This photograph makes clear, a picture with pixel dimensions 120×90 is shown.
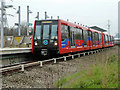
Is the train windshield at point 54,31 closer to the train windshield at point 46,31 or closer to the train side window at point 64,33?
the train windshield at point 46,31

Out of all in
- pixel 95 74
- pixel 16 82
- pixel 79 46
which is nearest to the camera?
pixel 16 82

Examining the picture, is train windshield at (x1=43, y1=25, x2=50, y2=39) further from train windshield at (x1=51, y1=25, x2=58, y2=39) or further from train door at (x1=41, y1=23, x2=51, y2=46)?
train windshield at (x1=51, y1=25, x2=58, y2=39)

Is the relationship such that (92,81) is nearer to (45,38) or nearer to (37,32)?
(45,38)

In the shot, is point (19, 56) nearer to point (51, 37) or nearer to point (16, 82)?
point (51, 37)

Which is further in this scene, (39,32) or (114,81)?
(39,32)

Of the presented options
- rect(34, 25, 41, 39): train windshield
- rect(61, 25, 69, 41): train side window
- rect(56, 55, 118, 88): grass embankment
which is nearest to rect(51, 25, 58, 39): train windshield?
rect(61, 25, 69, 41): train side window

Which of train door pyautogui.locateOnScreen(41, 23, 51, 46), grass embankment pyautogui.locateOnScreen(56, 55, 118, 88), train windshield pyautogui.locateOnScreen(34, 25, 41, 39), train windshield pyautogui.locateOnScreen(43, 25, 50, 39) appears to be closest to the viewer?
grass embankment pyautogui.locateOnScreen(56, 55, 118, 88)

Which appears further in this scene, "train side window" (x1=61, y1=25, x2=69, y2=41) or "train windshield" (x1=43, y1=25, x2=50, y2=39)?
"train side window" (x1=61, y1=25, x2=69, y2=41)

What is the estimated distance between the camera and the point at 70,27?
48.4ft

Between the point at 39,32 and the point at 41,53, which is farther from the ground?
the point at 39,32

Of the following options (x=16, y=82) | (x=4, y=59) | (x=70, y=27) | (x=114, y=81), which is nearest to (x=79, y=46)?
(x=70, y=27)

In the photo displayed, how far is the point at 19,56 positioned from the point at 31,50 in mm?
1557

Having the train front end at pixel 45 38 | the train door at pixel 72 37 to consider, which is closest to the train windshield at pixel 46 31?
the train front end at pixel 45 38

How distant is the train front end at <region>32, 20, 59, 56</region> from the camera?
12477 mm
